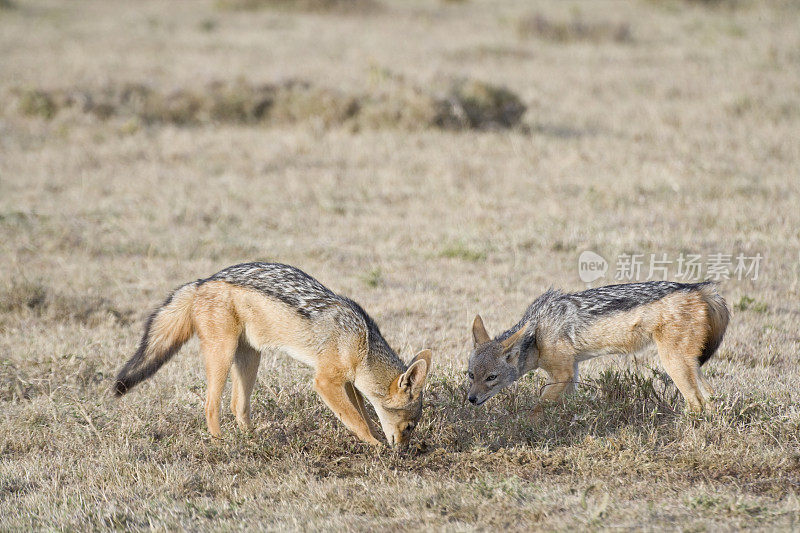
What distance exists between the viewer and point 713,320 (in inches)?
259

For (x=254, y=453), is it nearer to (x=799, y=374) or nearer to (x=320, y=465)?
(x=320, y=465)

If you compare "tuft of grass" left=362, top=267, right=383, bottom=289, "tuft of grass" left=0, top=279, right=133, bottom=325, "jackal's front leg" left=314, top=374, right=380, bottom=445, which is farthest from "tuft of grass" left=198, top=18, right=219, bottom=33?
"jackal's front leg" left=314, top=374, right=380, bottom=445

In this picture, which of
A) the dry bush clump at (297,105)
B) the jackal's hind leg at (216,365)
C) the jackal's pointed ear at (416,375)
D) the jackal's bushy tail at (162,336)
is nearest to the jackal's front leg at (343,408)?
the jackal's pointed ear at (416,375)

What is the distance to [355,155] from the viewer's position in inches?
583

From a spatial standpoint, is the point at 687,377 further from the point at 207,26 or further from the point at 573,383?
the point at 207,26

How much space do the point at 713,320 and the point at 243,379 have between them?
12.0 ft

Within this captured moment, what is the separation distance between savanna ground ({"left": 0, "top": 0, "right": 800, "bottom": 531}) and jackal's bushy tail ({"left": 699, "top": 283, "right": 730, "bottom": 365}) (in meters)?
0.34

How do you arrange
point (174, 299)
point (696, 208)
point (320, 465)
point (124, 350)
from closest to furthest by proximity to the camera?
point (320, 465), point (174, 299), point (124, 350), point (696, 208)

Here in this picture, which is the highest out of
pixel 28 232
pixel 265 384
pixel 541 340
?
pixel 541 340

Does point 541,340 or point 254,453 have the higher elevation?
point 541,340

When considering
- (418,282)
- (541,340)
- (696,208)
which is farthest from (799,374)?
(696,208)

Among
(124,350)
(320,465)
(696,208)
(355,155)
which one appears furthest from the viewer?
(355,155)

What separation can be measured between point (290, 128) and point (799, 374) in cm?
1137

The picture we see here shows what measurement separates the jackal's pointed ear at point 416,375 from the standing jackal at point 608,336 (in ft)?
2.42
